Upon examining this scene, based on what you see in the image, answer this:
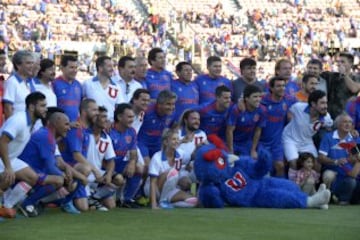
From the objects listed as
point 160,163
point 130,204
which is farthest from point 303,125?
point 130,204

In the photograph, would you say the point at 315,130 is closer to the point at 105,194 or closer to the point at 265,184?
the point at 265,184

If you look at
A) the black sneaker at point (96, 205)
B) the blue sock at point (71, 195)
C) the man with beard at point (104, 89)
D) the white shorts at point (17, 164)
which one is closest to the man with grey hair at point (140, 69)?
the man with beard at point (104, 89)

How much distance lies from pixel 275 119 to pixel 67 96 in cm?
283

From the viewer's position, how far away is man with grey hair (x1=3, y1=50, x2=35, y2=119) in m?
9.88

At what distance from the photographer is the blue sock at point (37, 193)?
29.4 ft

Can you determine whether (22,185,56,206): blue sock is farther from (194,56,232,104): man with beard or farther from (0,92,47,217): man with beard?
(194,56,232,104): man with beard

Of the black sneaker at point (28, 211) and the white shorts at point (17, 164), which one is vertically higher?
the white shorts at point (17, 164)

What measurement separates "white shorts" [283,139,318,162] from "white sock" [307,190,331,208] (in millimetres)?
1527

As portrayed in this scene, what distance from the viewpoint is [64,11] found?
32.7m

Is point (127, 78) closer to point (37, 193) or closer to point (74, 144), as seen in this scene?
point (74, 144)

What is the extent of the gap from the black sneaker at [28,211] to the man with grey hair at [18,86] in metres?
1.35

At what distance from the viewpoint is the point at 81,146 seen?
9.77 m

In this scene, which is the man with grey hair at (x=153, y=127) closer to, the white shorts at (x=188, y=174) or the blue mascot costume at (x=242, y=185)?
the white shorts at (x=188, y=174)

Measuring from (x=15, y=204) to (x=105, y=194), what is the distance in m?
1.34
